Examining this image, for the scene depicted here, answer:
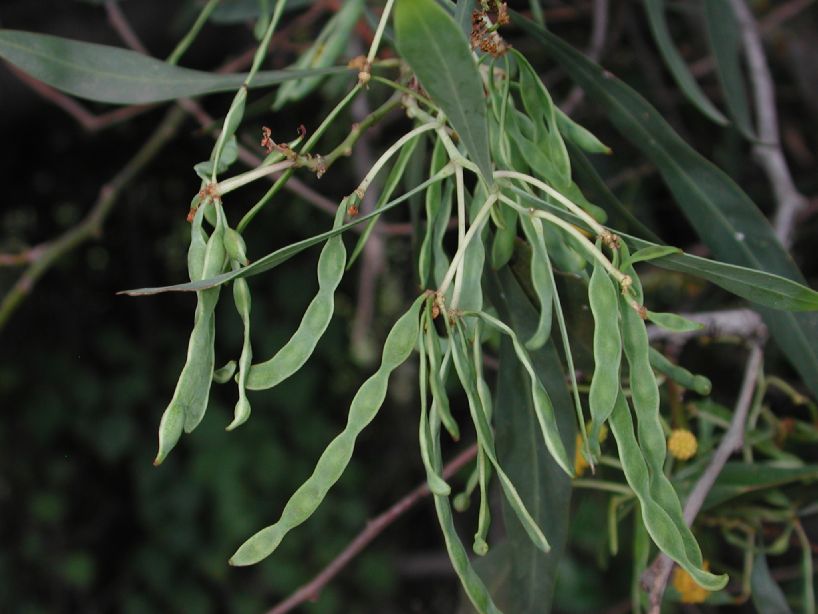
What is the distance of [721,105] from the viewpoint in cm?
152

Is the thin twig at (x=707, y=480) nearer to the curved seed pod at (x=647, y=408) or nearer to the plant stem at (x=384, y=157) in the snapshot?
the curved seed pod at (x=647, y=408)

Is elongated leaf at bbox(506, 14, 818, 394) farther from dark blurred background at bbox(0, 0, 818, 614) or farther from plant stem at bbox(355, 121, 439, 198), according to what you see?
dark blurred background at bbox(0, 0, 818, 614)

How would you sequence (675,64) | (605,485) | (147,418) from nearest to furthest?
(605,485) → (675,64) → (147,418)

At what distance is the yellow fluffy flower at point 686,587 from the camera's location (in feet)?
2.31

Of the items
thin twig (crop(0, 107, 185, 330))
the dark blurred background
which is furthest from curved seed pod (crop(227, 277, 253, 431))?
the dark blurred background

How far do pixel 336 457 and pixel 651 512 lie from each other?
0.49 ft

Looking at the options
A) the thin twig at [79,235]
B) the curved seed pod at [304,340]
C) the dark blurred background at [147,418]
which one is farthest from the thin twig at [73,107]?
the curved seed pod at [304,340]

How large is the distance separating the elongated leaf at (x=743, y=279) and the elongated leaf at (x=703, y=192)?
19 centimetres

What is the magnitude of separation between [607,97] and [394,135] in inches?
29.2

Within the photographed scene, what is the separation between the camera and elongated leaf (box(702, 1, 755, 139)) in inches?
31.7

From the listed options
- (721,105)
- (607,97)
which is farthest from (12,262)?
(721,105)

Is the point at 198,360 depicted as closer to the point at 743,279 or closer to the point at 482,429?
the point at 482,429

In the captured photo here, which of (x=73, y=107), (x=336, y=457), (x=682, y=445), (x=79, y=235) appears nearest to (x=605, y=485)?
(x=682, y=445)

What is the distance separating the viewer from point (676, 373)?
1.89ft
